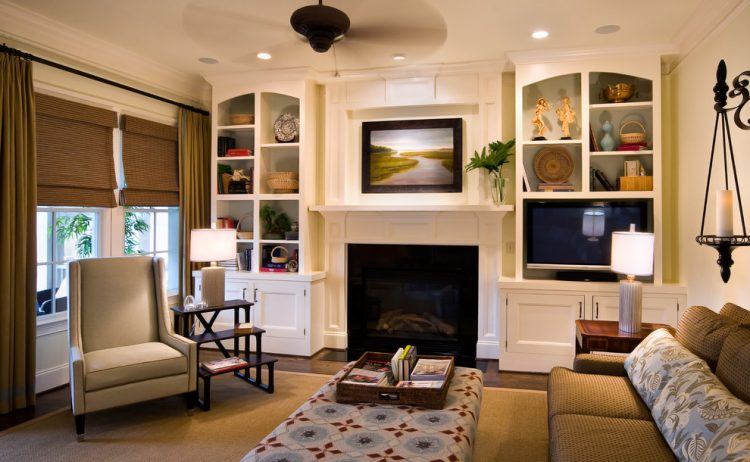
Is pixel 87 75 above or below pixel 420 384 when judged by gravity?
above

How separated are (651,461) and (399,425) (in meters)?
0.94

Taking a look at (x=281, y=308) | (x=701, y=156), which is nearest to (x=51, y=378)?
(x=281, y=308)

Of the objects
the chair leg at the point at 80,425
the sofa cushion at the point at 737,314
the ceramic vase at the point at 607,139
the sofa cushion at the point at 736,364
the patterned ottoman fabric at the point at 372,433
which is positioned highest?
the ceramic vase at the point at 607,139

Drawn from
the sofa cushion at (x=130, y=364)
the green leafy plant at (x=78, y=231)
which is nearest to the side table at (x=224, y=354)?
the sofa cushion at (x=130, y=364)

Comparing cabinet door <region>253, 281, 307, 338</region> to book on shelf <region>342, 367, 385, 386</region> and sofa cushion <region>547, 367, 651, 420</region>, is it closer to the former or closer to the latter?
book on shelf <region>342, 367, 385, 386</region>

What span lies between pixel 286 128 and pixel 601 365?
3463 millimetres

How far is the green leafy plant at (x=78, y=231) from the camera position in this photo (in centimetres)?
399

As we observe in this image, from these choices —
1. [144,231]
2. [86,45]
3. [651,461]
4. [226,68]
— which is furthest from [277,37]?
[651,461]

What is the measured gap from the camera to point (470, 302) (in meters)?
4.71

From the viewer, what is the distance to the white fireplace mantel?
4.61 metres

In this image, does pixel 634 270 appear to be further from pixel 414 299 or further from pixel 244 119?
pixel 244 119

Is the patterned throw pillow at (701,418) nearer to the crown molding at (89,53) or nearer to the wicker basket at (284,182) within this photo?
the wicker basket at (284,182)

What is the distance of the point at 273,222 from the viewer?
5.04 metres

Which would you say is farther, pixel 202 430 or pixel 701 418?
pixel 202 430
